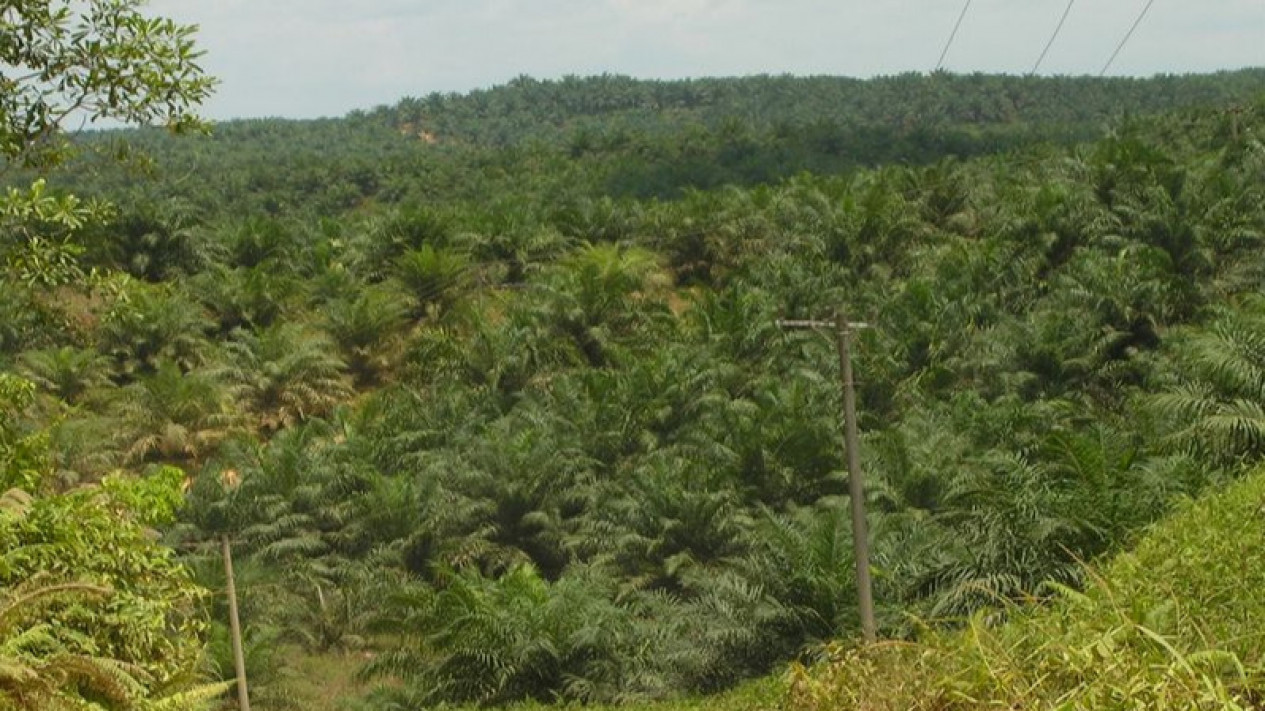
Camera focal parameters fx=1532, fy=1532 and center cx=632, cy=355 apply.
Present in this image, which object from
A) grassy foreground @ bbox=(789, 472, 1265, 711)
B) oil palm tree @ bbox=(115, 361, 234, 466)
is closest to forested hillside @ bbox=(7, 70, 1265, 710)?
oil palm tree @ bbox=(115, 361, 234, 466)

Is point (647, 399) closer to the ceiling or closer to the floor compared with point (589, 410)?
closer to the ceiling

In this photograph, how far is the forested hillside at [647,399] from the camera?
19.2m

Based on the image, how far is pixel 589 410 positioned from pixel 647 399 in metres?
1.04

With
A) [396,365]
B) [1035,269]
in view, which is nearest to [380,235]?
[396,365]

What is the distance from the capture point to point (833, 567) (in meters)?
19.3

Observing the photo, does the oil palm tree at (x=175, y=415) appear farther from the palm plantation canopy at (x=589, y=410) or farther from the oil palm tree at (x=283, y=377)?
the oil palm tree at (x=283, y=377)

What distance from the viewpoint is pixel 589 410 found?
27.1m

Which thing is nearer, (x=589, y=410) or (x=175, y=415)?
(x=589, y=410)

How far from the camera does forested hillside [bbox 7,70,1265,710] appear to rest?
1916cm

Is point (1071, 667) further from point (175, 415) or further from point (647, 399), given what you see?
point (175, 415)

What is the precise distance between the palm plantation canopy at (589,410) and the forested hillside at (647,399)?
75 millimetres

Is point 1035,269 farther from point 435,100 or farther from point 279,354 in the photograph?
point 435,100

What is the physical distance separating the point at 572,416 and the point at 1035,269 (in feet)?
33.3

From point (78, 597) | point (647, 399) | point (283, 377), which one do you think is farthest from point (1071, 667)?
point (283, 377)
